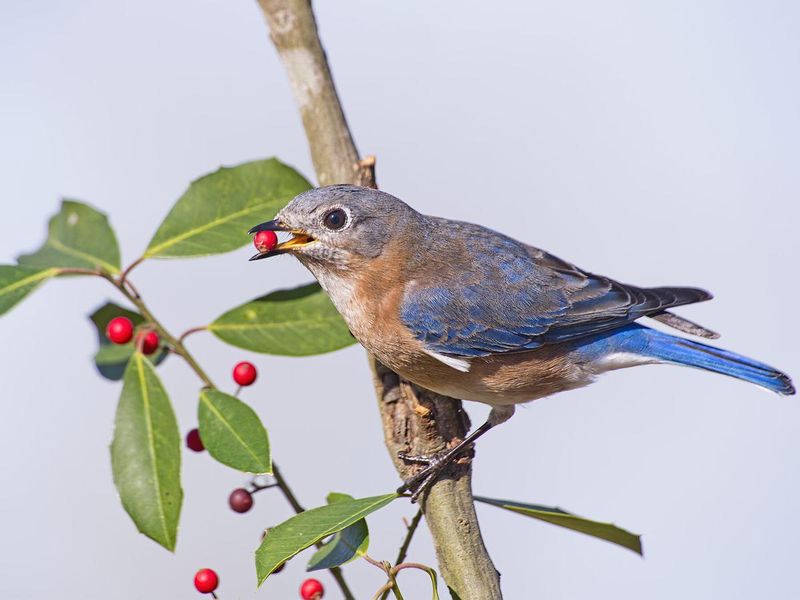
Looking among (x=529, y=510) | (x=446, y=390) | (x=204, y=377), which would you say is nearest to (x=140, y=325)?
(x=204, y=377)

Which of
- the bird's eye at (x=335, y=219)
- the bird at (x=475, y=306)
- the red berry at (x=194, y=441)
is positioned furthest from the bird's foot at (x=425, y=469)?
the bird's eye at (x=335, y=219)

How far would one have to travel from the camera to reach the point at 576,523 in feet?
8.46

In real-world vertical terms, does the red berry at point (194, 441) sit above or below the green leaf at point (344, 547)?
above

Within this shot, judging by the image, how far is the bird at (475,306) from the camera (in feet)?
9.83

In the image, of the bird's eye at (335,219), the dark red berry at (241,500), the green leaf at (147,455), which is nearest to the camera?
the green leaf at (147,455)

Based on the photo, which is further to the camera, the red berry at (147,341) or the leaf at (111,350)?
the leaf at (111,350)

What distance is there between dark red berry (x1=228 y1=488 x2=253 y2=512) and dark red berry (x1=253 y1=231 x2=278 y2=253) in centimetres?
82

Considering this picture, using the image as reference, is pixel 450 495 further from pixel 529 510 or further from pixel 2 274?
pixel 2 274

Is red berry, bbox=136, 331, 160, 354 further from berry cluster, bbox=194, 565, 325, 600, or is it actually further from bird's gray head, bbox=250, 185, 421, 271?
berry cluster, bbox=194, 565, 325, 600

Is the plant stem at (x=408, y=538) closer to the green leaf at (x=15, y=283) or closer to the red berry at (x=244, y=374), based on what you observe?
the red berry at (x=244, y=374)

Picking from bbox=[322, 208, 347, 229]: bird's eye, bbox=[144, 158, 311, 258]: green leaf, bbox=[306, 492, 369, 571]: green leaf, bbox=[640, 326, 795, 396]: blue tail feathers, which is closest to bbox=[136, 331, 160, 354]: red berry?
bbox=[144, 158, 311, 258]: green leaf

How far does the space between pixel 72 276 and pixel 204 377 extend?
0.60 m

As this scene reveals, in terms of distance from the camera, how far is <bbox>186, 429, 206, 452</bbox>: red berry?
9.77 ft

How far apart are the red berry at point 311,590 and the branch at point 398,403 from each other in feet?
1.28
